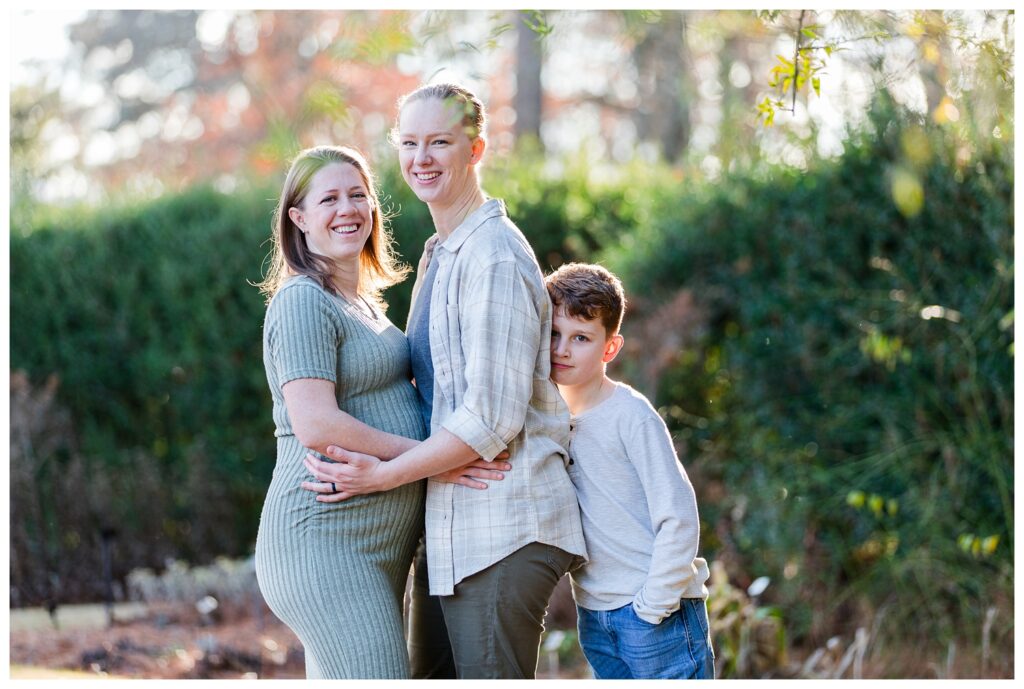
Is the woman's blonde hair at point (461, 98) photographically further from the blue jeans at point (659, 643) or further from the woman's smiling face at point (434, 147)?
the blue jeans at point (659, 643)

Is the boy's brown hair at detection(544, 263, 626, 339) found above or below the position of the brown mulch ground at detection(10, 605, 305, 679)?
above

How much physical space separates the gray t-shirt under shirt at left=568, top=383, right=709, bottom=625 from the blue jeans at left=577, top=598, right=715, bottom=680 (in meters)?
0.04

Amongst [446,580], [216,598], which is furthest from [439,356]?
[216,598]

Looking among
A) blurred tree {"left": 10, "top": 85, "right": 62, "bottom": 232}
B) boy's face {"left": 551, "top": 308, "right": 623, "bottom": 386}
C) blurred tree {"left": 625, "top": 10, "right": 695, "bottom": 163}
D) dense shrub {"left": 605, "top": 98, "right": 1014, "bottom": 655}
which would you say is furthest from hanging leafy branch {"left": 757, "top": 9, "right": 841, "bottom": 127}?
blurred tree {"left": 625, "top": 10, "right": 695, "bottom": 163}

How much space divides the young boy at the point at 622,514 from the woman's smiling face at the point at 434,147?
1.26 feet

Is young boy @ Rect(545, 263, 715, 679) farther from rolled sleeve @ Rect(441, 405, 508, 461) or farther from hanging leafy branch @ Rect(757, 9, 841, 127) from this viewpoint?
hanging leafy branch @ Rect(757, 9, 841, 127)

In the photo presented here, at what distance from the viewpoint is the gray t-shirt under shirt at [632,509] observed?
2707mm

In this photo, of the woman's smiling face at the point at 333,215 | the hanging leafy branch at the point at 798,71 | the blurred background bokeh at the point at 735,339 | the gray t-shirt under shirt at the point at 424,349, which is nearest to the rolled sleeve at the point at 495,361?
the gray t-shirt under shirt at the point at 424,349

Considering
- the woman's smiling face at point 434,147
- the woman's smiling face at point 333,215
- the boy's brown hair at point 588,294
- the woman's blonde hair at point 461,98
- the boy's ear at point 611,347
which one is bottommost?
the boy's ear at point 611,347

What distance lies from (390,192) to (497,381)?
4658 millimetres

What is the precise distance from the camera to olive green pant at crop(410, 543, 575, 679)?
104 inches

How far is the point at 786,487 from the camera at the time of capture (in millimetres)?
5523

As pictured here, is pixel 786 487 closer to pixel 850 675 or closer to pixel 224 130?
pixel 850 675

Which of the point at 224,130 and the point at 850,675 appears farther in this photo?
the point at 224,130
